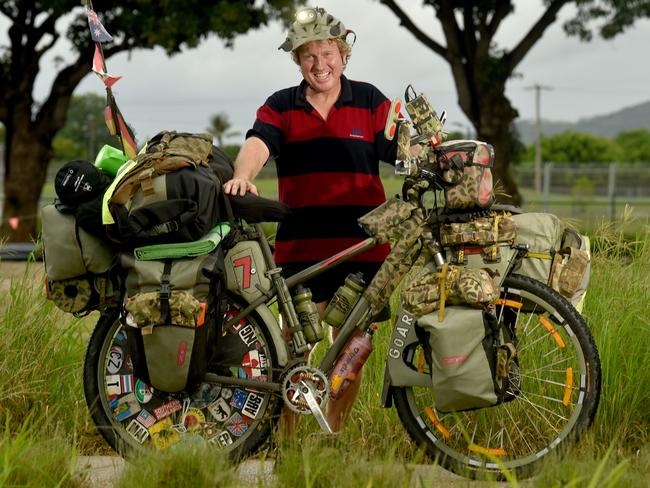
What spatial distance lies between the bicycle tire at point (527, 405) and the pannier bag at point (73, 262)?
1.34 meters

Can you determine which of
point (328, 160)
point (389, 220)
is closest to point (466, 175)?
point (389, 220)

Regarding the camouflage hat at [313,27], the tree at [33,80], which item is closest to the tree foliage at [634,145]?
the tree at [33,80]

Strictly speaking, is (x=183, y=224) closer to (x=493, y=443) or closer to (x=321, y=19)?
(x=321, y=19)

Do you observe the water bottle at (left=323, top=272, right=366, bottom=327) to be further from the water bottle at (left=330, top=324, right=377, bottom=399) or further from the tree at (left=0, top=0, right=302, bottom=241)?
the tree at (left=0, top=0, right=302, bottom=241)

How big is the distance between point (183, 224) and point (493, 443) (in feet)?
5.59

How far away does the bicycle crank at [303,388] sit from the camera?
14.5 feet

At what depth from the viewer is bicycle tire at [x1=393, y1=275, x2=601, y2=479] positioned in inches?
165

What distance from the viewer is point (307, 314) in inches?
179

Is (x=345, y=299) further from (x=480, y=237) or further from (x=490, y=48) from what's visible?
(x=490, y=48)

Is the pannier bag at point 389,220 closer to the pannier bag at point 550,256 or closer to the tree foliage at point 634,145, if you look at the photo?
the pannier bag at point 550,256

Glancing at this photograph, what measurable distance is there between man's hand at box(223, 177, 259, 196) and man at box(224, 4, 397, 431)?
36cm

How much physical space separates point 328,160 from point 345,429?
1240 mm

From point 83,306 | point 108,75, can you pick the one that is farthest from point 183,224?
point 108,75

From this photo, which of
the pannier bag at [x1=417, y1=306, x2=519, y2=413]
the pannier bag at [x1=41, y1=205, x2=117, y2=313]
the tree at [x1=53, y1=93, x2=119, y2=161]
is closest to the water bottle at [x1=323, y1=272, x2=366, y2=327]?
the pannier bag at [x1=417, y1=306, x2=519, y2=413]
